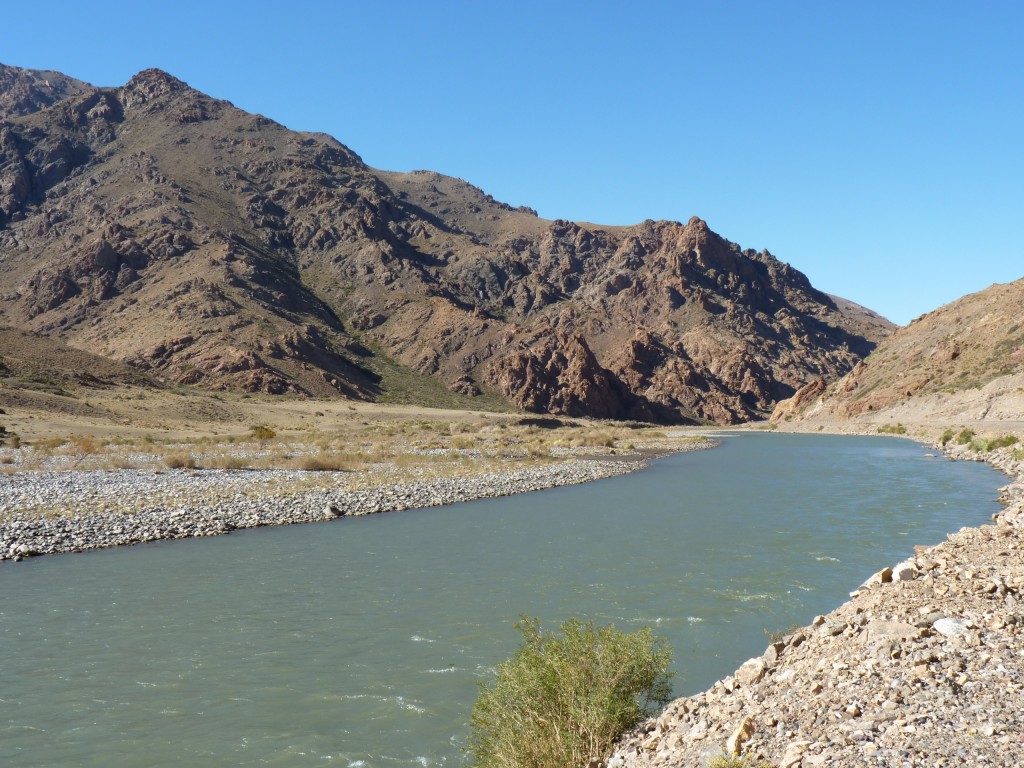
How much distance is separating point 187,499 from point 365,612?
48.2ft

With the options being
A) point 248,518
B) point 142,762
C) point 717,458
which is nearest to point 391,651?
point 142,762

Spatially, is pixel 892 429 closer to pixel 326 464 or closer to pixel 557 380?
pixel 557 380

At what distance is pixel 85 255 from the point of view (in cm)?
11644

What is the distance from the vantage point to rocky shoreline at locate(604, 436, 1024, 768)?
4.78 m

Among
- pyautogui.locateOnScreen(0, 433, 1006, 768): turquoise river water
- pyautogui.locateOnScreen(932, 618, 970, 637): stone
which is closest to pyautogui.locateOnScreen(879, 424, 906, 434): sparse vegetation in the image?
pyautogui.locateOnScreen(0, 433, 1006, 768): turquoise river water

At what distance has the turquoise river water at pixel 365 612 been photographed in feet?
28.1

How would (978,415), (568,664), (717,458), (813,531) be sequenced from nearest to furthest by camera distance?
(568,664) < (813,531) < (717,458) < (978,415)

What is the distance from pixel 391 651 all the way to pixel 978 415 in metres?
74.2

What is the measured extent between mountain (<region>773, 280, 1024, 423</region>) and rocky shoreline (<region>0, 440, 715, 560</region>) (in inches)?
2164

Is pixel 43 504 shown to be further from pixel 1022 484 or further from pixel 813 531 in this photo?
pixel 1022 484

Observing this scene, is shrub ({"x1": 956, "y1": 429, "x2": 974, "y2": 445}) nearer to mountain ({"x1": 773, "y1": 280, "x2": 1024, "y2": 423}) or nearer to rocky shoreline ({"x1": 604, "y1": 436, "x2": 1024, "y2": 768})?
mountain ({"x1": 773, "y1": 280, "x2": 1024, "y2": 423})

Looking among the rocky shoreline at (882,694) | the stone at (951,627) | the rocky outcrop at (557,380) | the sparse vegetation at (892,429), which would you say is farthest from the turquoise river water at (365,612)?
the rocky outcrop at (557,380)

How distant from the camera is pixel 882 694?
18.1 ft

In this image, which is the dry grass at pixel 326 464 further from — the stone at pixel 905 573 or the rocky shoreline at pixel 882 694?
the rocky shoreline at pixel 882 694
